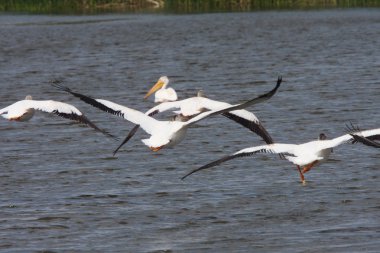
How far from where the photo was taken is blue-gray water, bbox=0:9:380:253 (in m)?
10.3

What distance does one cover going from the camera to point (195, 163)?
1407 centimetres

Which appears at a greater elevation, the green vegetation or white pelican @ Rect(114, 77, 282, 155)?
white pelican @ Rect(114, 77, 282, 155)

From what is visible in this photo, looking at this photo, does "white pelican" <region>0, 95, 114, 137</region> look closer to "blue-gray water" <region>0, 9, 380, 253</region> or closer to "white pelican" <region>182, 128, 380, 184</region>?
"blue-gray water" <region>0, 9, 380, 253</region>

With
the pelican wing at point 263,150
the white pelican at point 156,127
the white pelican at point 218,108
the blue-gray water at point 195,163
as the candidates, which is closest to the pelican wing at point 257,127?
the white pelican at point 218,108

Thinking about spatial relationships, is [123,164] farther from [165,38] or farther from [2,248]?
[165,38]

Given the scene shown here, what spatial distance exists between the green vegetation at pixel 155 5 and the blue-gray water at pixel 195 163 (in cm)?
1156

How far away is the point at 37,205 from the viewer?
11.8 meters

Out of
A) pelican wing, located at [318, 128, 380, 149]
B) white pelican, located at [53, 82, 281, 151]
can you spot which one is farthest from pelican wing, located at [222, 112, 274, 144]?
pelican wing, located at [318, 128, 380, 149]

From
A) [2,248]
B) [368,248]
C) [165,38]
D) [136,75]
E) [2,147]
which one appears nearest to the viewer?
[368,248]

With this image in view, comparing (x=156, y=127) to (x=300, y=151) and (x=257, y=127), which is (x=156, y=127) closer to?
(x=257, y=127)

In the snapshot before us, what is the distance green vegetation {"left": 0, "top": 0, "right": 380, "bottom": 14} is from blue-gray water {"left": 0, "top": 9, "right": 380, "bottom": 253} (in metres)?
11.6

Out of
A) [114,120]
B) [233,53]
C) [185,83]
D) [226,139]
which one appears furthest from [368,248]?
[233,53]

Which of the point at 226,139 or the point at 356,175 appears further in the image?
the point at 226,139

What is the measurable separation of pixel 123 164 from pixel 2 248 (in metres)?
4.28
